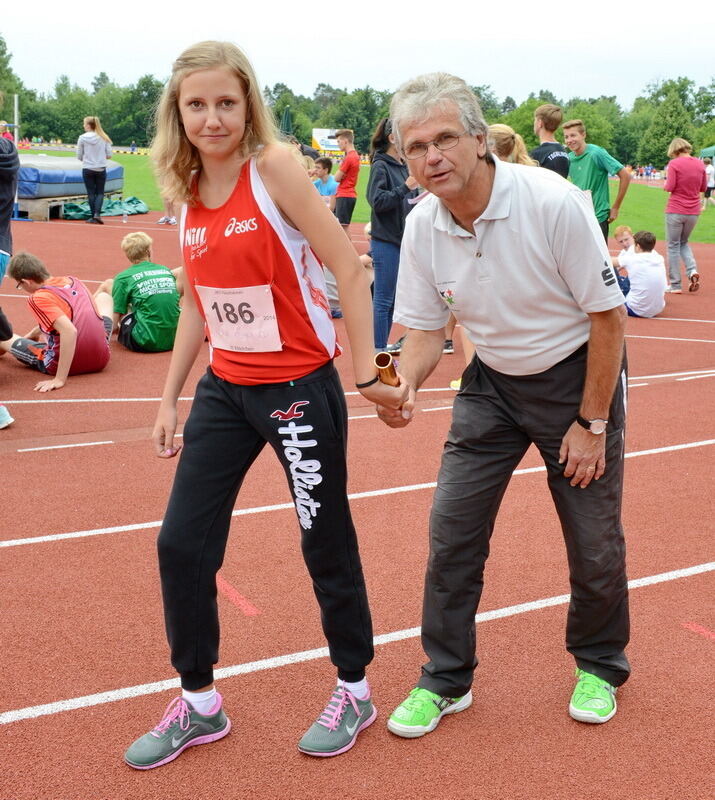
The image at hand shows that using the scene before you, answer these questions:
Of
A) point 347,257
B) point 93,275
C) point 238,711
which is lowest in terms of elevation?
point 93,275

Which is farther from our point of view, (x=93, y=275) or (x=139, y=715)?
(x=93, y=275)

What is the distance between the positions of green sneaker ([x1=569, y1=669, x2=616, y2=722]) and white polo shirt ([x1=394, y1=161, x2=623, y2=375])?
3.77 ft

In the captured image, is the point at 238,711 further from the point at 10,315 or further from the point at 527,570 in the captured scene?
the point at 10,315

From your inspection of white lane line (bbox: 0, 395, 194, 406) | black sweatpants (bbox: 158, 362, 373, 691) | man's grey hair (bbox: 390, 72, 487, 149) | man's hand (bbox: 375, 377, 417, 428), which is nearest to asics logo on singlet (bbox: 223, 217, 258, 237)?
black sweatpants (bbox: 158, 362, 373, 691)

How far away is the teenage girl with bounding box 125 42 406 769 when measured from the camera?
258 centimetres

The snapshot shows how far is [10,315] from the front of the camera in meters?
10.8

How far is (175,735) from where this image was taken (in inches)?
116

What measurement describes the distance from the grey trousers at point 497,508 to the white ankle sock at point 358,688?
26 cm

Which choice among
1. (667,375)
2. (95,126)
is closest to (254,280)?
(667,375)

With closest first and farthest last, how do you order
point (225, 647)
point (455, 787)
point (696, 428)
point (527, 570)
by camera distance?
point (455, 787), point (225, 647), point (527, 570), point (696, 428)

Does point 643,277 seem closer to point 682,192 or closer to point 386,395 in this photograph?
point 682,192

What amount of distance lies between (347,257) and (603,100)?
156 metres

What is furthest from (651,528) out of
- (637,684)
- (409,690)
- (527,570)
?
(409,690)

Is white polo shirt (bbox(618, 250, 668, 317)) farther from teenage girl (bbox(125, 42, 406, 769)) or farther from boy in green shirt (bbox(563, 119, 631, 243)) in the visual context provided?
teenage girl (bbox(125, 42, 406, 769))
